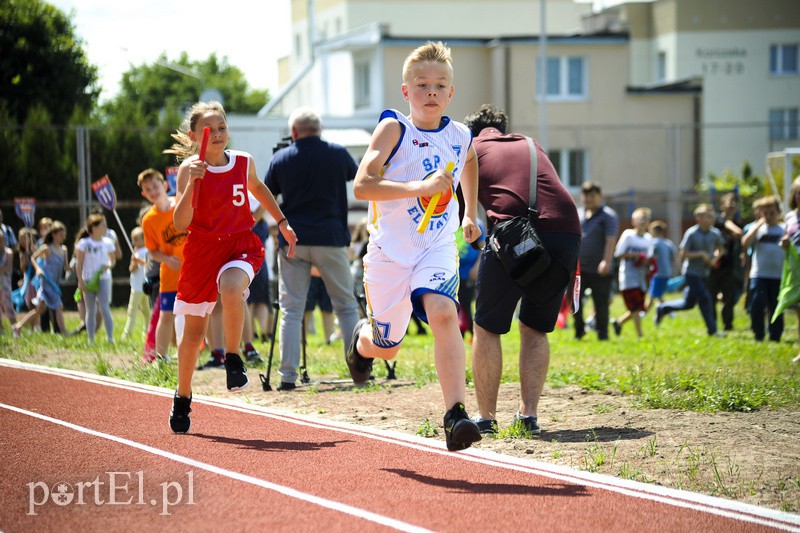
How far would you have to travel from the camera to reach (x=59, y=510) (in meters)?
5.10

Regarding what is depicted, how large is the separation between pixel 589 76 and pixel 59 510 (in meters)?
39.0

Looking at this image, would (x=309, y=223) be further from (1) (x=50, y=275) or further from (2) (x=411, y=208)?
(1) (x=50, y=275)

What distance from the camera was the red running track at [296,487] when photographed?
15.9 feet

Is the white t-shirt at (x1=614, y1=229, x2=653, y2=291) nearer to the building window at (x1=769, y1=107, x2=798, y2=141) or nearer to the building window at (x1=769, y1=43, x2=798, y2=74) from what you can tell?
the building window at (x1=769, y1=107, x2=798, y2=141)

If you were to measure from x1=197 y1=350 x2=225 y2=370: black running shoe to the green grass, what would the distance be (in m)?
0.57

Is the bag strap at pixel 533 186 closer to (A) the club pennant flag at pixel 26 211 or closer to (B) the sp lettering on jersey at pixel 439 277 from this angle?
(B) the sp lettering on jersey at pixel 439 277

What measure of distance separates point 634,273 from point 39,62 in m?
19.5

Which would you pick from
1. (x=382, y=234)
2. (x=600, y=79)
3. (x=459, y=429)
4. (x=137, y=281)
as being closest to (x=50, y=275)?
(x=137, y=281)

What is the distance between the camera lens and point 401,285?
6.01m

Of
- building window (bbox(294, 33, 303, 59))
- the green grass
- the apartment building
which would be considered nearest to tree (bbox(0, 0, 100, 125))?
the apartment building

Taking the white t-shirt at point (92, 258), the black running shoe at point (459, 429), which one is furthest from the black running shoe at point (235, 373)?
the white t-shirt at point (92, 258)

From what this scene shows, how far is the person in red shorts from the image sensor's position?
6.98 metres

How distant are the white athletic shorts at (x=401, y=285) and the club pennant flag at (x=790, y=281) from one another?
6741 mm
